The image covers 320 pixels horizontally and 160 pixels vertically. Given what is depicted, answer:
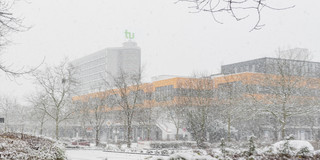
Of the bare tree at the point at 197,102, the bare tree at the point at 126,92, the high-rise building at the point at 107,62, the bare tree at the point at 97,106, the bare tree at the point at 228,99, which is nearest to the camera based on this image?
the bare tree at the point at 197,102

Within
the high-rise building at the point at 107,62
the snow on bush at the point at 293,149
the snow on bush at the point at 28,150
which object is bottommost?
the snow on bush at the point at 28,150

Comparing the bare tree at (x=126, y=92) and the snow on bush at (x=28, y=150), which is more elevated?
the bare tree at (x=126, y=92)

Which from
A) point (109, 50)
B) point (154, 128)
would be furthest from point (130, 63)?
point (154, 128)

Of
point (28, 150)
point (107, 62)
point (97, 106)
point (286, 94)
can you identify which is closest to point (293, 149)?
point (28, 150)

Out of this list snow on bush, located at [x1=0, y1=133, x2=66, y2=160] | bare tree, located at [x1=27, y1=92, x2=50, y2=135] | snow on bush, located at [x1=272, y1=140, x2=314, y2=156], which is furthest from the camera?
bare tree, located at [x1=27, y1=92, x2=50, y2=135]

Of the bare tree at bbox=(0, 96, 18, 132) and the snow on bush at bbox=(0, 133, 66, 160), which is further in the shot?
the bare tree at bbox=(0, 96, 18, 132)

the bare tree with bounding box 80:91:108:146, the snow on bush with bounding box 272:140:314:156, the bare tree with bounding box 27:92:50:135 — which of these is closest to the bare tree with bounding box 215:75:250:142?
the bare tree with bounding box 80:91:108:146

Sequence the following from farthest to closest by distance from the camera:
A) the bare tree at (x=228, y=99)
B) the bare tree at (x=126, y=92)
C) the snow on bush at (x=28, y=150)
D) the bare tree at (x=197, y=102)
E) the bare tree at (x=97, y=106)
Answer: the bare tree at (x=97, y=106) < the bare tree at (x=228, y=99) < the bare tree at (x=126, y=92) < the bare tree at (x=197, y=102) < the snow on bush at (x=28, y=150)

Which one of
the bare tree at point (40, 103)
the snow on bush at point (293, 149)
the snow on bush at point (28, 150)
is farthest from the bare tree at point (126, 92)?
the snow on bush at point (293, 149)

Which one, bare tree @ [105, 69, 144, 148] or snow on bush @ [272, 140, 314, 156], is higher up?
bare tree @ [105, 69, 144, 148]

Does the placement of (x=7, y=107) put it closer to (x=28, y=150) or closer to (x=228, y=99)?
(x=228, y=99)

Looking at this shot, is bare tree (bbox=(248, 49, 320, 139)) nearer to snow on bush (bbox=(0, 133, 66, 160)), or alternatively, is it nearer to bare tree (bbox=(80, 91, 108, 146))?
snow on bush (bbox=(0, 133, 66, 160))

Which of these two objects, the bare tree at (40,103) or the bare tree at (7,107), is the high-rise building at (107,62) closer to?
the bare tree at (7,107)

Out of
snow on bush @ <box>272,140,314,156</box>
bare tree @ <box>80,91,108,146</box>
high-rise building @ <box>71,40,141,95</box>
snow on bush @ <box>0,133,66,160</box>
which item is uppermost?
high-rise building @ <box>71,40,141,95</box>
